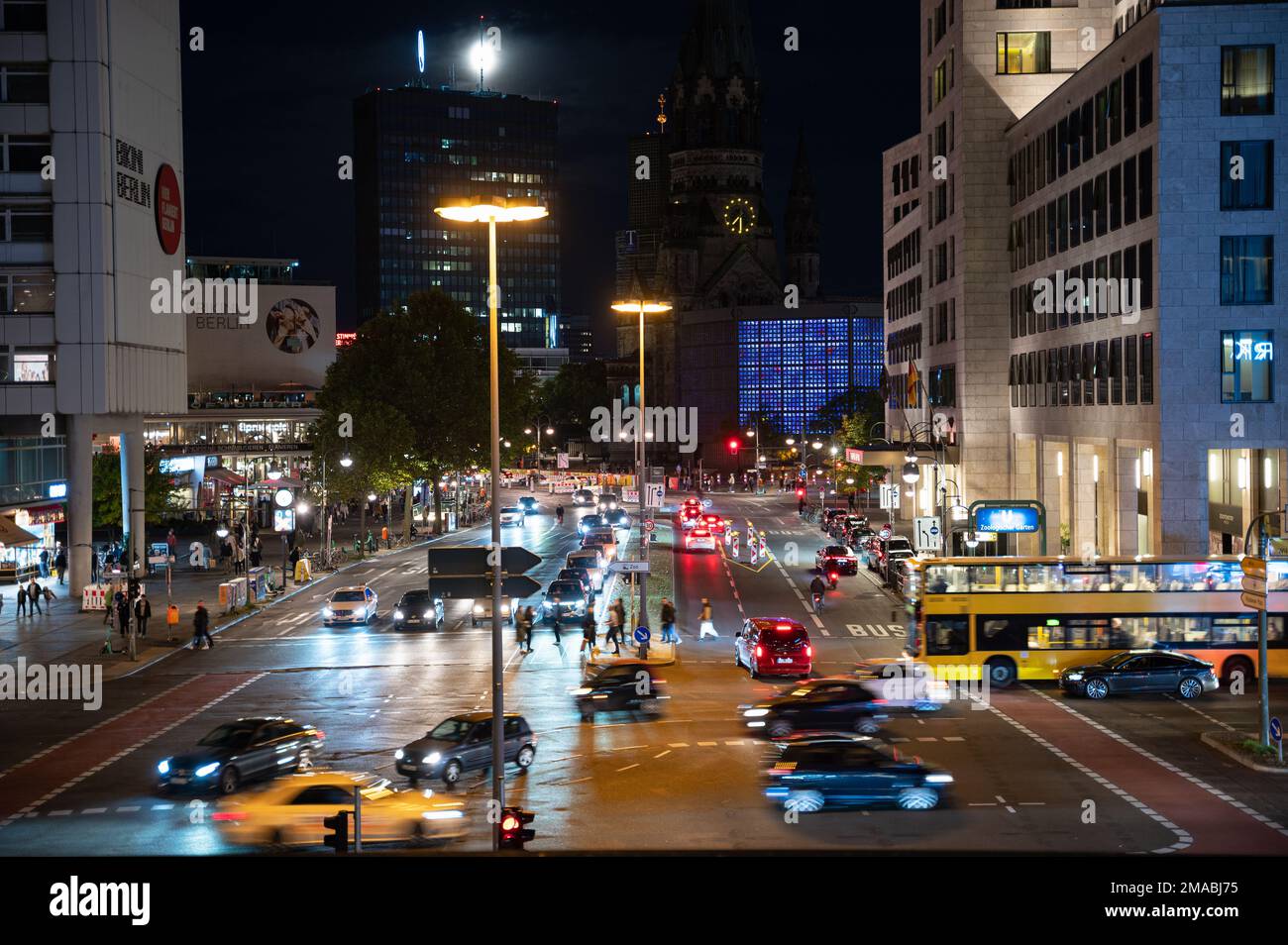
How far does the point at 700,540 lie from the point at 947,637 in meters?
42.1

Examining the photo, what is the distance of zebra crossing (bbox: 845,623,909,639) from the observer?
156 ft

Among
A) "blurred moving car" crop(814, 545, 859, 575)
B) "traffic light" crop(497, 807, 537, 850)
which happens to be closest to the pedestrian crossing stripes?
"blurred moving car" crop(814, 545, 859, 575)

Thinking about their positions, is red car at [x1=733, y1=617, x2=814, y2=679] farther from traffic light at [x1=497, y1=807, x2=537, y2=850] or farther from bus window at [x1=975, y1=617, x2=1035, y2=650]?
traffic light at [x1=497, y1=807, x2=537, y2=850]

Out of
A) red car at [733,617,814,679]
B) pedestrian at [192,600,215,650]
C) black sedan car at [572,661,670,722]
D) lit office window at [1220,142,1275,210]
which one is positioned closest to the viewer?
black sedan car at [572,661,670,722]

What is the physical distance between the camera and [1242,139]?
47.5m

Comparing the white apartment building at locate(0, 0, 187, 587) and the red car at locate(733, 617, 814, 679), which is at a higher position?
the white apartment building at locate(0, 0, 187, 587)

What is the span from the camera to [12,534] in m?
57.4

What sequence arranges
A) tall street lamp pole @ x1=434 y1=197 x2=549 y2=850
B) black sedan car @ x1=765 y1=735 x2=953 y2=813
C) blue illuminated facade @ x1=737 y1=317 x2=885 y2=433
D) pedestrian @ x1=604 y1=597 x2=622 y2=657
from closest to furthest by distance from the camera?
tall street lamp pole @ x1=434 y1=197 x2=549 y2=850
black sedan car @ x1=765 y1=735 x2=953 y2=813
pedestrian @ x1=604 y1=597 x2=622 y2=657
blue illuminated facade @ x1=737 y1=317 x2=885 y2=433

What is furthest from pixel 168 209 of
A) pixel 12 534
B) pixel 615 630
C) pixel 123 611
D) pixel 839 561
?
pixel 615 630

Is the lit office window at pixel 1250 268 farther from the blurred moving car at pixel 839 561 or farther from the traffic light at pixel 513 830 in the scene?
the traffic light at pixel 513 830

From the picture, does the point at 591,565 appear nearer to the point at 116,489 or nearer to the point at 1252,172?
the point at 1252,172

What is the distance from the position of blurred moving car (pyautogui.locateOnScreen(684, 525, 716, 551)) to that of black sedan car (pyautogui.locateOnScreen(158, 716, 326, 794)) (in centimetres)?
5167
